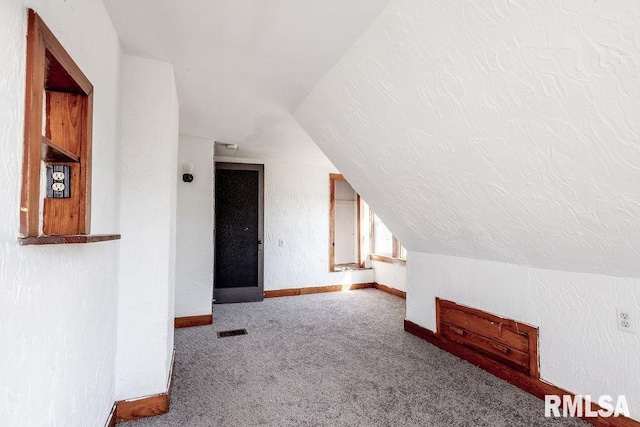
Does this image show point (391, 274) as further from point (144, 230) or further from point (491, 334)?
point (144, 230)

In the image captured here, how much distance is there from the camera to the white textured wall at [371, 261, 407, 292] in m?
5.16

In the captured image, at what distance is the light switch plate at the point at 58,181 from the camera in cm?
129

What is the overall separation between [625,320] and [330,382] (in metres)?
1.88

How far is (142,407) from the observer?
6.66 feet

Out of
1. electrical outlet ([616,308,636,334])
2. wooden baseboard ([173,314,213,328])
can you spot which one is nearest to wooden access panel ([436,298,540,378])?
electrical outlet ([616,308,636,334])

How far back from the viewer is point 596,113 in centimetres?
125

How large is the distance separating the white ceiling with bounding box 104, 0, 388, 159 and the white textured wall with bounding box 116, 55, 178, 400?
10.7 inches

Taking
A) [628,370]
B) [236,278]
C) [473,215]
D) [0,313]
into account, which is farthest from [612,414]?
[236,278]

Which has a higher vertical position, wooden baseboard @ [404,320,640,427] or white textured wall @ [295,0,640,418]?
white textured wall @ [295,0,640,418]

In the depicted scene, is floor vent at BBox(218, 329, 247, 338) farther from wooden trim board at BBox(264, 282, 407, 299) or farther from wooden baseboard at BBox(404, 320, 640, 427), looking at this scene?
wooden baseboard at BBox(404, 320, 640, 427)

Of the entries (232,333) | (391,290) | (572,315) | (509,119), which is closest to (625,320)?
(572,315)

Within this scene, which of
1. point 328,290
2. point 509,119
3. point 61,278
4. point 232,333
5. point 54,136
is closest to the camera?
point 61,278

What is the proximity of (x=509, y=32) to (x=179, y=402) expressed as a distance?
275 cm

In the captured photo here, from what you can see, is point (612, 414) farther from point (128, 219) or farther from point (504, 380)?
point (128, 219)
